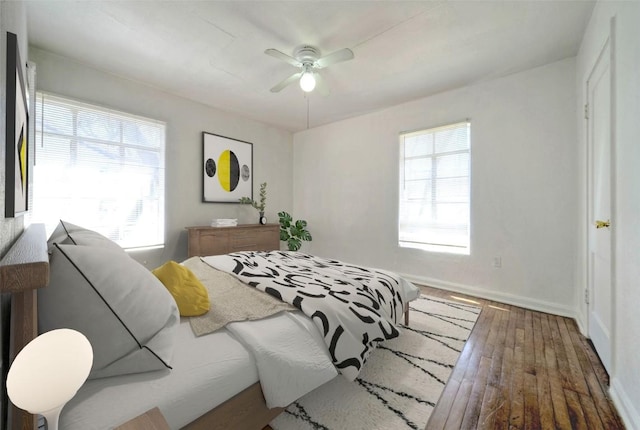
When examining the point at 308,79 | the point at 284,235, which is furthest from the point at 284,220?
the point at 308,79

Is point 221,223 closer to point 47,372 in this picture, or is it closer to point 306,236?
point 306,236

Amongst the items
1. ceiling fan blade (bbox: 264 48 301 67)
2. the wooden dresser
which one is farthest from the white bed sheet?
the wooden dresser

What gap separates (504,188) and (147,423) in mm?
3593

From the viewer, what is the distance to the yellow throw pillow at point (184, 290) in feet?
4.25

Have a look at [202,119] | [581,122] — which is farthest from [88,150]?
[581,122]

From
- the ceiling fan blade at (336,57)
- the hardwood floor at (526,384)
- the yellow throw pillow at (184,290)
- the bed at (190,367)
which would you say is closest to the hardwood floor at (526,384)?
the hardwood floor at (526,384)

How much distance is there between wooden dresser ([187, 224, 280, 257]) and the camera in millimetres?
3529

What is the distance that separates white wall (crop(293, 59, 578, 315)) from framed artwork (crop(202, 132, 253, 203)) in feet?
6.22

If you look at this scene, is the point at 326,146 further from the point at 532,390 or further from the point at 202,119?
the point at 532,390

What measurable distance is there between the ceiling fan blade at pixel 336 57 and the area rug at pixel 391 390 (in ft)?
7.77

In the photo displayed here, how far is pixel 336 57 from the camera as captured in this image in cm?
232

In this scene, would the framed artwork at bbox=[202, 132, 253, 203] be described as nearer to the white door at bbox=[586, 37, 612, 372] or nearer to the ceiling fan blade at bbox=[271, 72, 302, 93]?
the ceiling fan blade at bbox=[271, 72, 302, 93]

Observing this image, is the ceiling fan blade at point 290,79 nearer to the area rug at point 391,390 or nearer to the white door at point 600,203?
the white door at point 600,203

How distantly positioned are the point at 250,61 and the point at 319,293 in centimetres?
248
